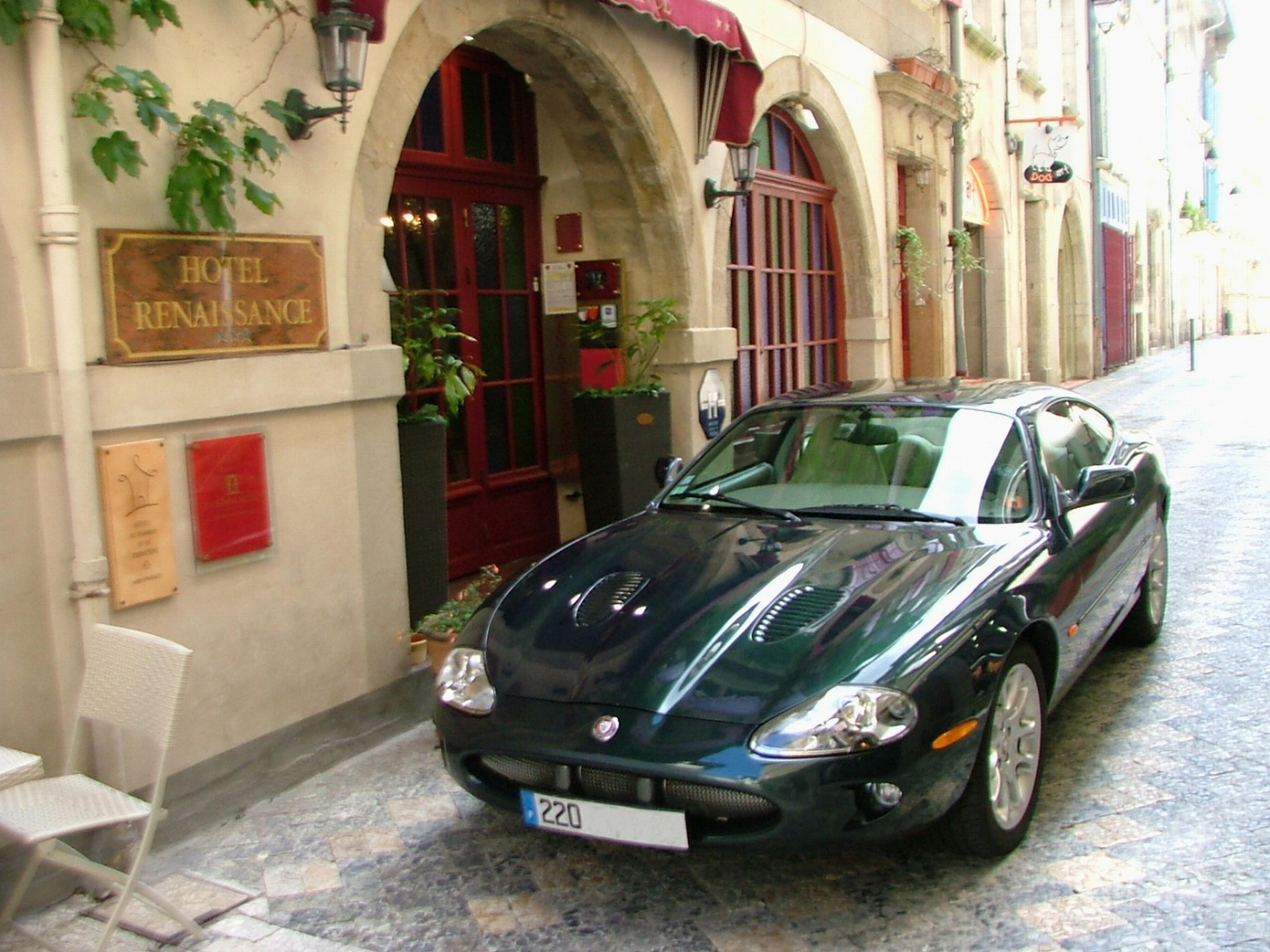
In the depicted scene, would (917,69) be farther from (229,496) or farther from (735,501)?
(229,496)

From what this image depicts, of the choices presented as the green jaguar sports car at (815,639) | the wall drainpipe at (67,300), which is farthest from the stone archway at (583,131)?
the green jaguar sports car at (815,639)

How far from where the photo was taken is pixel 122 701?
3529 mm

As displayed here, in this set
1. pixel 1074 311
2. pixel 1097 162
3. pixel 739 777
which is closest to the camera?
pixel 739 777

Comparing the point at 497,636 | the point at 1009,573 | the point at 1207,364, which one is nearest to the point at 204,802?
the point at 497,636

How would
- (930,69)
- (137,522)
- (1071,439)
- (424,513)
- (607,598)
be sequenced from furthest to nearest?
(930,69)
(424,513)
(1071,439)
(137,522)
(607,598)

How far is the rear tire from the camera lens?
5723 mm

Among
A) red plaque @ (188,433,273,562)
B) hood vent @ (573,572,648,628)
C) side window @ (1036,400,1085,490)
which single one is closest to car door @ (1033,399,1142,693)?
side window @ (1036,400,1085,490)

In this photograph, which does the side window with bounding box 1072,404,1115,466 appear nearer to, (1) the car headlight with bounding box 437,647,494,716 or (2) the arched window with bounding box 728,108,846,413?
(1) the car headlight with bounding box 437,647,494,716

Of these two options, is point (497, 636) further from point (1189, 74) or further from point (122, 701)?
point (1189, 74)

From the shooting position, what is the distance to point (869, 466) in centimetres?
471

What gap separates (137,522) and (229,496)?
42cm

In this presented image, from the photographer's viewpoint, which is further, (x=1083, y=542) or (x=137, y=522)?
(x=1083, y=542)

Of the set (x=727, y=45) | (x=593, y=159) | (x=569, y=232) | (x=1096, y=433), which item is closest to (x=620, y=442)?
(x=569, y=232)

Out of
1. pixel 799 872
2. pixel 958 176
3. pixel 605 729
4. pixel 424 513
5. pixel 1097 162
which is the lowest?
pixel 799 872
